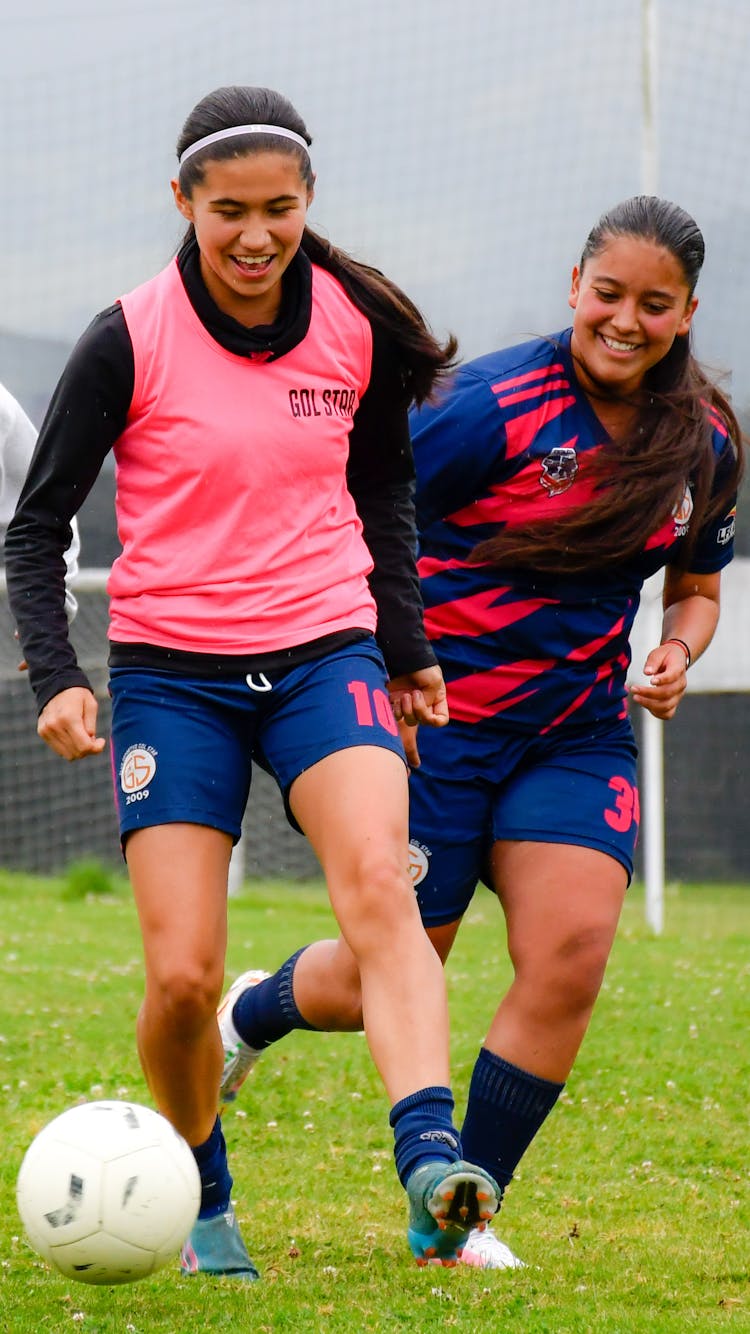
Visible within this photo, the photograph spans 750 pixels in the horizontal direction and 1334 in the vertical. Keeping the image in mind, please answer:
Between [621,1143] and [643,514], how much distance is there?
94.1 inches

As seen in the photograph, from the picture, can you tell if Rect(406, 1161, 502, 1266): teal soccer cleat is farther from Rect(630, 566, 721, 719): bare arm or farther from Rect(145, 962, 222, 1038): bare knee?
Rect(630, 566, 721, 719): bare arm

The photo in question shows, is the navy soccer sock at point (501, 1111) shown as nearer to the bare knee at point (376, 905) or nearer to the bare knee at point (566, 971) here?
the bare knee at point (566, 971)

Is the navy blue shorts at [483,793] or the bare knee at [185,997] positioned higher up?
the navy blue shorts at [483,793]

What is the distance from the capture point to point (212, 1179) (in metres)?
4.23

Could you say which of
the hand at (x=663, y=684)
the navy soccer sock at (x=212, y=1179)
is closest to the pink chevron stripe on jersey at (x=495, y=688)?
the hand at (x=663, y=684)

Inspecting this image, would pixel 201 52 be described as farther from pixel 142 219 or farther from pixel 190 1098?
pixel 190 1098

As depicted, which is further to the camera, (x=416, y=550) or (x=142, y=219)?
(x=142, y=219)

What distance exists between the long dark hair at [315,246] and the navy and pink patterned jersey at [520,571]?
0.84ft

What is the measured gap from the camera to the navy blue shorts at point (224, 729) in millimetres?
3908

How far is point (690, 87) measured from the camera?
1230 centimetres

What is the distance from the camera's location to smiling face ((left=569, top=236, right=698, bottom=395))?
4559 mm

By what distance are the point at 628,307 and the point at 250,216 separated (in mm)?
1131

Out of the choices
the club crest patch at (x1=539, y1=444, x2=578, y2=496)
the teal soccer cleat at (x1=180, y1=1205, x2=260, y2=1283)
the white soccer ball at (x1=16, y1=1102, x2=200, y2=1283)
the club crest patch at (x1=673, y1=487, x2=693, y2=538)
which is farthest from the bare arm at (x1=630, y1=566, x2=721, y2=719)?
the white soccer ball at (x1=16, y1=1102, x2=200, y2=1283)

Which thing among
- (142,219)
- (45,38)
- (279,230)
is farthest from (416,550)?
(45,38)
